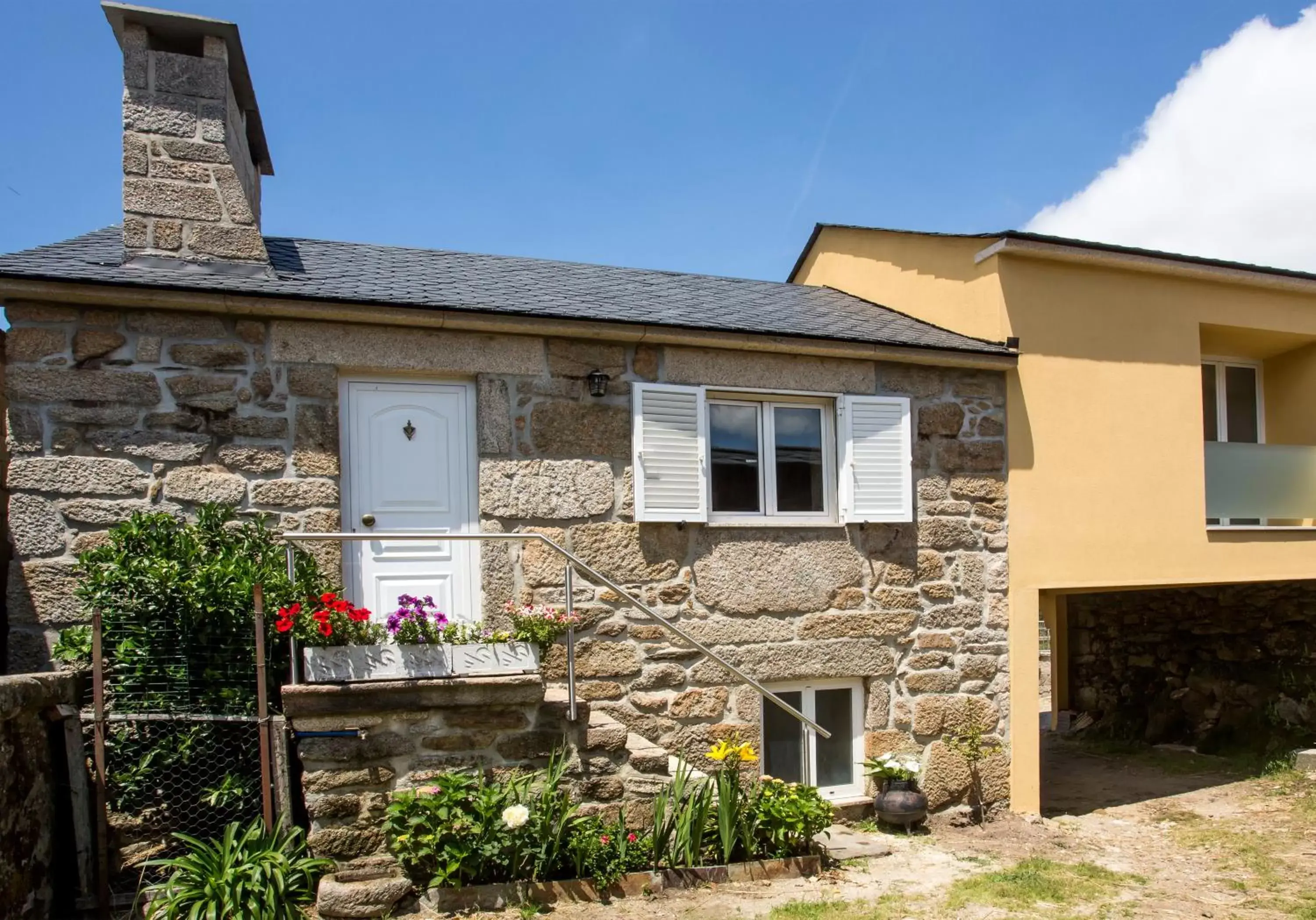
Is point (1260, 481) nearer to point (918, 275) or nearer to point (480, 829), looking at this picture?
point (918, 275)

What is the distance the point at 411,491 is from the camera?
6629 mm

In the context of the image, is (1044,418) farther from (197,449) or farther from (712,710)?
(197,449)

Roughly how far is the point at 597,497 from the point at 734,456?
1.17 metres

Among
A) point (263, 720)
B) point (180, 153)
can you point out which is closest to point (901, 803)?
point (263, 720)

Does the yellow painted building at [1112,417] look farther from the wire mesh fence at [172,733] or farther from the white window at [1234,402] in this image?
the wire mesh fence at [172,733]

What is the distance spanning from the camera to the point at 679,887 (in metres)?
5.88

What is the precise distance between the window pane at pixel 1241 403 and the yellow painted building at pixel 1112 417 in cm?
57

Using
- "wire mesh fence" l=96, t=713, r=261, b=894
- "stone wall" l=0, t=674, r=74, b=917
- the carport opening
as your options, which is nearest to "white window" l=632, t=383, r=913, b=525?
"wire mesh fence" l=96, t=713, r=261, b=894

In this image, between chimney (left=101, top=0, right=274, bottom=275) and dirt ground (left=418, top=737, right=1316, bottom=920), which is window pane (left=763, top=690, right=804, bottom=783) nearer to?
dirt ground (left=418, top=737, right=1316, bottom=920)

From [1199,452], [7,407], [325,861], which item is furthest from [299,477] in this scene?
[1199,452]

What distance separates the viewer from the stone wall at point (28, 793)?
4.69 m

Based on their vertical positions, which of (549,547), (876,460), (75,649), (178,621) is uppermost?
(876,460)

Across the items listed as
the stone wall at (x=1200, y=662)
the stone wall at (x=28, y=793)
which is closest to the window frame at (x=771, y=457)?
the stone wall at (x=28, y=793)

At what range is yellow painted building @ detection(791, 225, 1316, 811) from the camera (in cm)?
825
